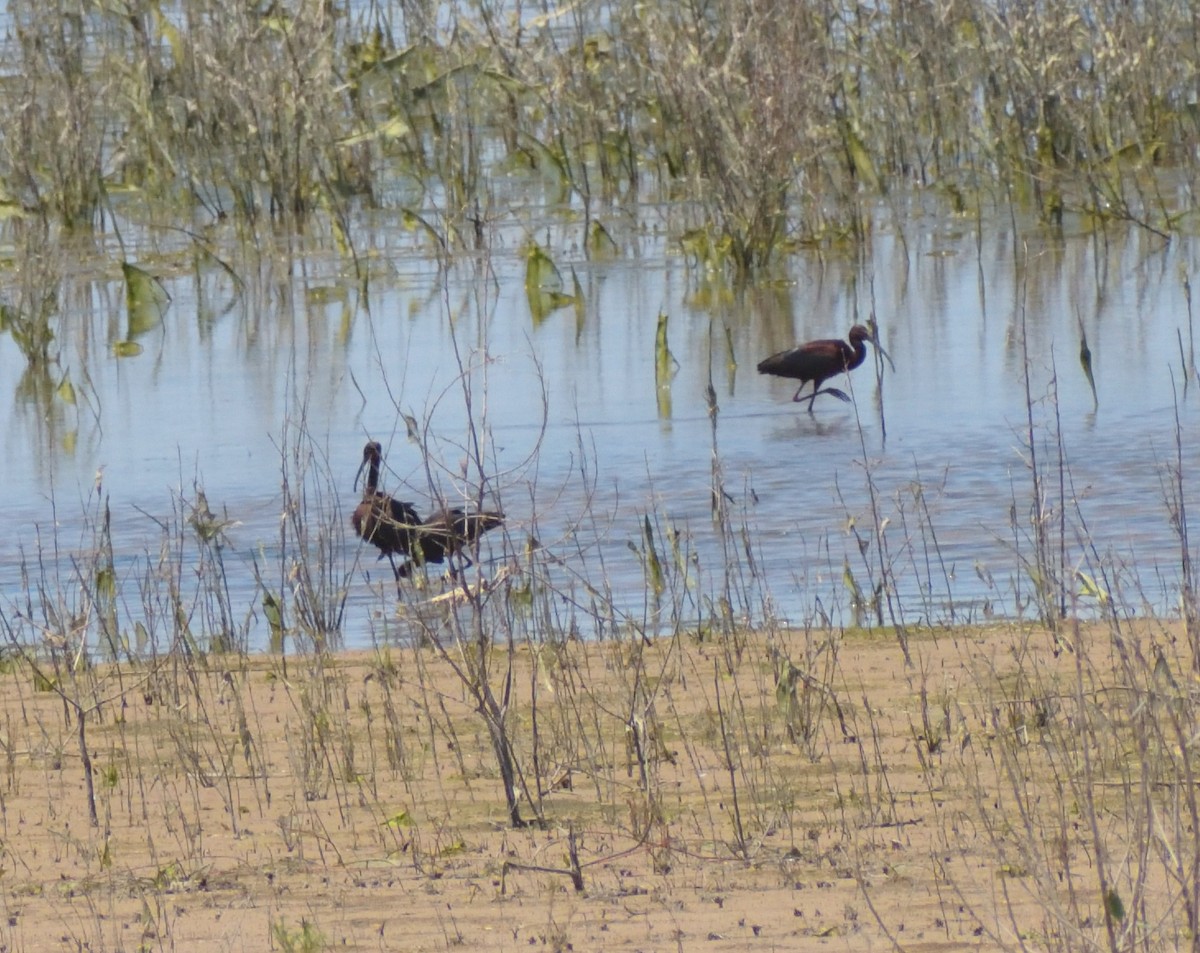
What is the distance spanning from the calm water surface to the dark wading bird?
13 centimetres

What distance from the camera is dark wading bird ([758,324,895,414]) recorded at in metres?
10.4

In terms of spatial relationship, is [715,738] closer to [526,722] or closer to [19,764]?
[526,722]

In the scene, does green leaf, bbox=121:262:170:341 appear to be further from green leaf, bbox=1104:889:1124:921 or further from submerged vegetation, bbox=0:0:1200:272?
green leaf, bbox=1104:889:1124:921

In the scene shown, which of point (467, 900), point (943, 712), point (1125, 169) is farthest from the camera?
point (1125, 169)

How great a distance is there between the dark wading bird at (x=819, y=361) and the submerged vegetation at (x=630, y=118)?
7.50 feet

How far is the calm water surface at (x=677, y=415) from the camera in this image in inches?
311

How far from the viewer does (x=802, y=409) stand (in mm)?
10414

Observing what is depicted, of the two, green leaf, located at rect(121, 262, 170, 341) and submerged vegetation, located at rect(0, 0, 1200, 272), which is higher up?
submerged vegetation, located at rect(0, 0, 1200, 272)

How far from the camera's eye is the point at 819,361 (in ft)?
34.2

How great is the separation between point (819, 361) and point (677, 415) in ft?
2.39

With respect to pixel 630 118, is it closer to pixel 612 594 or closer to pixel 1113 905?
pixel 612 594

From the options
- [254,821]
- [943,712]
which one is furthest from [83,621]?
[943,712]

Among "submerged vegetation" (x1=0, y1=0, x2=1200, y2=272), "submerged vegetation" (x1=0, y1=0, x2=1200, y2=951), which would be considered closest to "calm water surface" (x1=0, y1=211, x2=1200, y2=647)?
"submerged vegetation" (x1=0, y1=0, x2=1200, y2=951)

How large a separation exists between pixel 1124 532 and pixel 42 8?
10498 millimetres
